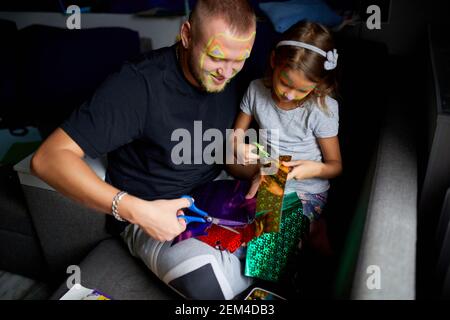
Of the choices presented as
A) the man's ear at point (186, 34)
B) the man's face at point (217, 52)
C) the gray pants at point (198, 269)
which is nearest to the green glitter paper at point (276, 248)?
the gray pants at point (198, 269)

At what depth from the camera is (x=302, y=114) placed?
47.1 inches

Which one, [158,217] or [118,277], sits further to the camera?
[118,277]

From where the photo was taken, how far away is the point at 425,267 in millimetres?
1240

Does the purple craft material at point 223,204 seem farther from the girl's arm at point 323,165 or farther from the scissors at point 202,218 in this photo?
the girl's arm at point 323,165

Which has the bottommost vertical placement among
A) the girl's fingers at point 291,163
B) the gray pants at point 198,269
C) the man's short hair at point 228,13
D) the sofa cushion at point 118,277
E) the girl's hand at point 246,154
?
the sofa cushion at point 118,277

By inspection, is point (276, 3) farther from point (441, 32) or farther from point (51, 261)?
point (51, 261)

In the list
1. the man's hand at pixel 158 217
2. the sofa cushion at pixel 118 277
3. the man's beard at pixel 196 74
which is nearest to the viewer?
the man's hand at pixel 158 217

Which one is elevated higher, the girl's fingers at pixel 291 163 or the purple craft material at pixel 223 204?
the girl's fingers at pixel 291 163

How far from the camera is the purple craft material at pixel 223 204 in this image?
3.74ft

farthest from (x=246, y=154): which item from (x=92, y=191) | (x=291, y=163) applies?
(x=92, y=191)

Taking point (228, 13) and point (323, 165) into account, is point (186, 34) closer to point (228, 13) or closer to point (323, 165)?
point (228, 13)

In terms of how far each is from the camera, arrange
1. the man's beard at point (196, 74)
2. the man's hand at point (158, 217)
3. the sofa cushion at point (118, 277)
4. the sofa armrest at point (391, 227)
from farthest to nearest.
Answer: the sofa cushion at point (118, 277)
the man's beard at point (196, 74)
the man's hand at point (158, 217)
the sofa armrest at point (391, 227)

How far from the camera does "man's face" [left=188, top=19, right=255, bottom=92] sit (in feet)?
3.29

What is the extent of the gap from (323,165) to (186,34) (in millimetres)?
536
